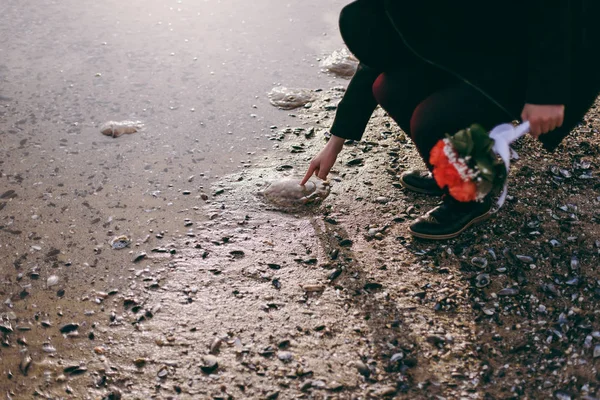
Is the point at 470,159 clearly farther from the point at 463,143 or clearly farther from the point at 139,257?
the point at 139,257

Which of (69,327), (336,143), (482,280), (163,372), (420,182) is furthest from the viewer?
(420,182)

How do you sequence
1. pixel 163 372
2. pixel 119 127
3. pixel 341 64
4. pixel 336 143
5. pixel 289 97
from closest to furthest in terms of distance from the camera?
1. pixel 163 372
2. pixel 336 143
3. pixel 119 127
4. pixel 289 97
5. pixel 341 64

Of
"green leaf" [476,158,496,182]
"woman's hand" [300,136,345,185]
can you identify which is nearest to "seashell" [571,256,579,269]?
"green leaf" [476,158,496,182]

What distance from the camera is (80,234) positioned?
2994 mm

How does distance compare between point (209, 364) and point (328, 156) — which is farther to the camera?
point (328, 156)

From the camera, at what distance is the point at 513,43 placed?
238 cm

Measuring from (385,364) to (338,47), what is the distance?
126 inches

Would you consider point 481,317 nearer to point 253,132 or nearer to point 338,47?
point 253,132

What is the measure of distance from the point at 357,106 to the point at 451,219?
726 millimetres

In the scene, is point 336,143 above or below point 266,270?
above

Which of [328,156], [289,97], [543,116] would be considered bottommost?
[289,97]

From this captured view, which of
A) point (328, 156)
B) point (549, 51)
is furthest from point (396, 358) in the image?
point (549, 51)

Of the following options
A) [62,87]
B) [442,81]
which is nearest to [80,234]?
[62,87]

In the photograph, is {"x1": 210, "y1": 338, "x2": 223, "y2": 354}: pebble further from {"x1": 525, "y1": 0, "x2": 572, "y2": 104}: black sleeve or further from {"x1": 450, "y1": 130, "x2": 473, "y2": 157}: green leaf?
{"x1": 525, "y1": 0, "x2": 572, "y2": 104}: black sleeve
